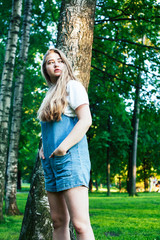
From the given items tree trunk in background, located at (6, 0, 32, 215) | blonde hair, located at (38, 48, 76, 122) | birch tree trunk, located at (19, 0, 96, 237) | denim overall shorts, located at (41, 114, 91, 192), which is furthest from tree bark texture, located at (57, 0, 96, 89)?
tree trunk in background, located at (6, 0, 32, 215)

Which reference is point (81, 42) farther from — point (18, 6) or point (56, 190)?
point (18, 6)

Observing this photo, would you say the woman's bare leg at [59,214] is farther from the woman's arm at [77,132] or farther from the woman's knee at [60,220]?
the woman's arm at [77,132]

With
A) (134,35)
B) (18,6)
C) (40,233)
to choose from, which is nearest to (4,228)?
(40,233)

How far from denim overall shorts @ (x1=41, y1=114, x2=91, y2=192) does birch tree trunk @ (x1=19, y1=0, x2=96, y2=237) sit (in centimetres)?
137

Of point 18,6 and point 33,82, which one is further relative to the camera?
point 33,82

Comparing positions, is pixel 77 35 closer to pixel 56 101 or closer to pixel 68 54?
pixel 68 54

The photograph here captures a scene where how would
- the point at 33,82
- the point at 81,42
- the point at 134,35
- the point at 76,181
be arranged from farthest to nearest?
the point at 33,82 < the point at 134,35 < the point at 81,42 < the point at 76,181

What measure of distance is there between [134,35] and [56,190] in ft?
26.6

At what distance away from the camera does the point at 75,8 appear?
4.34 meters

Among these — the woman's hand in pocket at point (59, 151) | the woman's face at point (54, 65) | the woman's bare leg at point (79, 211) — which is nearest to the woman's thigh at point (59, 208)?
the woman's bare leg at point (79, 211)

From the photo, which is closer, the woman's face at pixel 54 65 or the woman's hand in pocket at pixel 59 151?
the woman's hand in pocket at pixel 59 151

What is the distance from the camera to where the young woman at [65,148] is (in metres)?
2.44

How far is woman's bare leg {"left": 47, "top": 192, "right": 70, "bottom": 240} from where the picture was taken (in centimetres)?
268

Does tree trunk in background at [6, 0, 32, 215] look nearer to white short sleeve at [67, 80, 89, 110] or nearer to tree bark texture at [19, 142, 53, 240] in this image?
tree bark texture at [19, 142, 53, 240]
